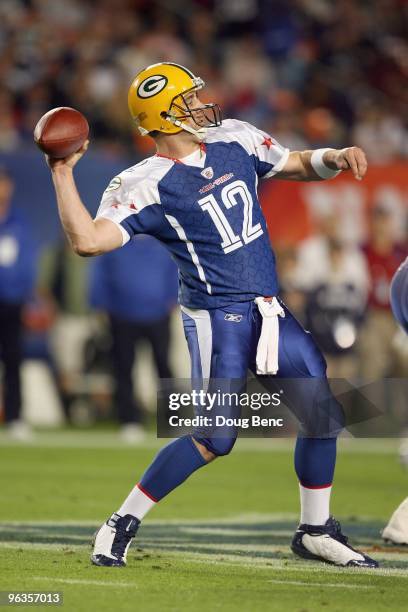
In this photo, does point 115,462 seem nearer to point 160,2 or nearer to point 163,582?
point 163,582

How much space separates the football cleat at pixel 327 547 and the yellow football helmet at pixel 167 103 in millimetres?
1783

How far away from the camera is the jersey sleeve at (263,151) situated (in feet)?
19.2

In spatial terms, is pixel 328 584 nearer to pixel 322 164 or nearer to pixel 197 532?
pixel 197 532

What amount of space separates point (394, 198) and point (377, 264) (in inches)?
65.4

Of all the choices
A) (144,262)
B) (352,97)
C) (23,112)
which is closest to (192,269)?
(144,262)

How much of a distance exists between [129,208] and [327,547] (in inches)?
65.2

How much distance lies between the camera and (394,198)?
536 inches

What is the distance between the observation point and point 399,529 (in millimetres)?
6008

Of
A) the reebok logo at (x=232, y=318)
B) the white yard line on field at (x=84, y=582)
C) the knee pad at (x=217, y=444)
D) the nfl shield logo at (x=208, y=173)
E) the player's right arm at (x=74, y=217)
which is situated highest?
the nfl shield logo at (x=208, y=173)

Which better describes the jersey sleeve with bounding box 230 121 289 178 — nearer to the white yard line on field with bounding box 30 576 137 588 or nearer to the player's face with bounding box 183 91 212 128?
the player's face with bounding box 183 91 212 128

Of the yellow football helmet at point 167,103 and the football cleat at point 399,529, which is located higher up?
the yellow football helmet at point 167,103

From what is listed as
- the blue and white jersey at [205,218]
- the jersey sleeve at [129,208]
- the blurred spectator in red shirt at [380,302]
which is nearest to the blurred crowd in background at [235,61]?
the blurred spectator in red shirt at [380,302]

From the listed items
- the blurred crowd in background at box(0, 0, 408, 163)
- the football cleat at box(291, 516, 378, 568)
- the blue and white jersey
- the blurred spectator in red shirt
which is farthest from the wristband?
the blurred crowd in background at box(0, 0, 408, 163)

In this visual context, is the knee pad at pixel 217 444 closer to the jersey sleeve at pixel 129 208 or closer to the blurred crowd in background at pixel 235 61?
the jersey sleeve at pixel 129 208
